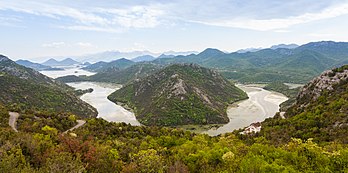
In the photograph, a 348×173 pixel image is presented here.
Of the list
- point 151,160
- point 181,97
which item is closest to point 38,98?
point 181,97

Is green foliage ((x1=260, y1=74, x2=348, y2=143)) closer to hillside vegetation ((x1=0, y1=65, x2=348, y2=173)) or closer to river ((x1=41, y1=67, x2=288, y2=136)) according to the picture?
hillside vegetation ((x1=0, y1=65, x2=348, y2=173))

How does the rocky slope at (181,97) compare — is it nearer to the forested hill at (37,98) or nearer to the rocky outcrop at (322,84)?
the forested hill at (37,98)

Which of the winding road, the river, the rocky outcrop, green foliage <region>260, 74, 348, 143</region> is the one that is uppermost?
the rocky outcrop

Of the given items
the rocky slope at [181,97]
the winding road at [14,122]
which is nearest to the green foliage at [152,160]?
the winding road at [14,122]

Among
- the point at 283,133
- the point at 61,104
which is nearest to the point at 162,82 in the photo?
the point at 61,104

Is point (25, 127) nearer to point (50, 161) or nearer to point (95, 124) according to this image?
point (95, 124)

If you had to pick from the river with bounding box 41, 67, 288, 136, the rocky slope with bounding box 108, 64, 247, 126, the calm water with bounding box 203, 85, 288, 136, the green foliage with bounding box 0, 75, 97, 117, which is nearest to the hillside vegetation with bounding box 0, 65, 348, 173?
the calm water with bounding box 203, 85, 288, 136
